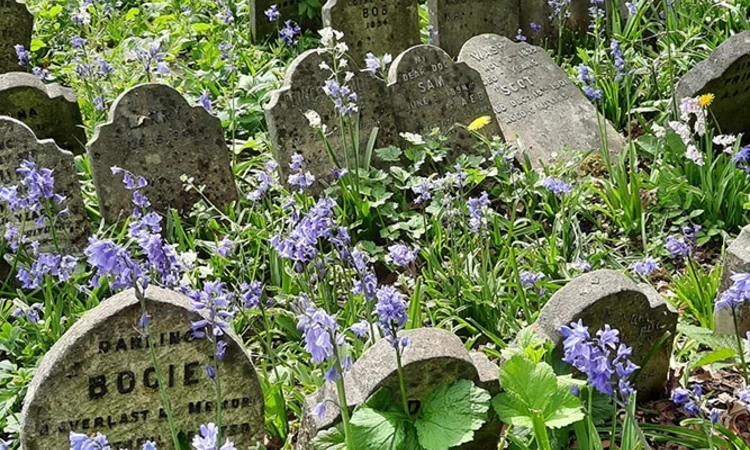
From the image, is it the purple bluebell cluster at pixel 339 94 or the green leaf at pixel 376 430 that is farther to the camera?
the purple bluebell cluster at pixel 339 94

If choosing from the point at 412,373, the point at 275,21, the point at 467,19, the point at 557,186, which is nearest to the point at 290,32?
the point at 275,21

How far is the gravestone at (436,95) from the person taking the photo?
5336 millimetres

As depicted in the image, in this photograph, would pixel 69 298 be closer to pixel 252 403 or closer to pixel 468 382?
pixel 252 403

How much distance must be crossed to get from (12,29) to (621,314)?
4.76m

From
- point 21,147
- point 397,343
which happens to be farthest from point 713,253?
point 21,147

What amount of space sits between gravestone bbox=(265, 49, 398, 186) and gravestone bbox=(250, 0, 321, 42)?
191 cm

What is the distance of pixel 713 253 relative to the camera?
4785 mm

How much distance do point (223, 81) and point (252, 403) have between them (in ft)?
11.1

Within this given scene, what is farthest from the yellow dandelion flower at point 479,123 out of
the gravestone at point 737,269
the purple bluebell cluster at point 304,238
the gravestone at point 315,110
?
the purple bluebell cluster at point 304,238

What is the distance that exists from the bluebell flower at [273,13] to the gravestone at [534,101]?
1348mm

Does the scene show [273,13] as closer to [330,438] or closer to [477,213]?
[477,213]

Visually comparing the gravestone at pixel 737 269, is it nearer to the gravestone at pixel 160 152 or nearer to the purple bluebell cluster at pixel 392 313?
the purple bluebell cluster at pixel 392 313

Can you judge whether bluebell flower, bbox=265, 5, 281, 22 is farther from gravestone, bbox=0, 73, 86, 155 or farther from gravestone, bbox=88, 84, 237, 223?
gravestone, bbox=88, 84, 237, 223

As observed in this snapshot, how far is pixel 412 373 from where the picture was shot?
3.14 m
